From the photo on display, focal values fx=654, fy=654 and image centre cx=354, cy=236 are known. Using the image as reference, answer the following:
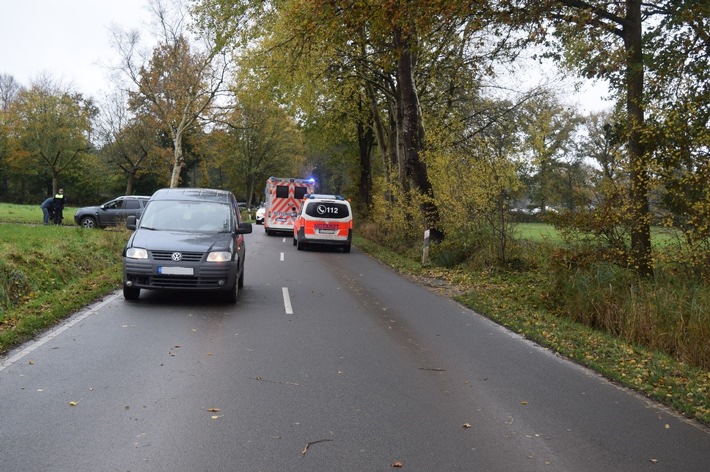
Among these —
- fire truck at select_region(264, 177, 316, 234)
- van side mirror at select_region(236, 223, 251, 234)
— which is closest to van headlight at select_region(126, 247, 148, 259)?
van side mirror at select_region(236, 223, 251, 234)

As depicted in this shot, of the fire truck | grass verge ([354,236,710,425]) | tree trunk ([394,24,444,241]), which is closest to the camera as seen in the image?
grass verge ([354,236,710,425])

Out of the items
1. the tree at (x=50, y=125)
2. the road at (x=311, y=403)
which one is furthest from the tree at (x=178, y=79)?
the road at (x=311, y=403)

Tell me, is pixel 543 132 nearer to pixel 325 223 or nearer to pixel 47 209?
pixel 325 223

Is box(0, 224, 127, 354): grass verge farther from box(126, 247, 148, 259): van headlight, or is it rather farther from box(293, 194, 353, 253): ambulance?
box(293, 194, 353, 253): ambulance

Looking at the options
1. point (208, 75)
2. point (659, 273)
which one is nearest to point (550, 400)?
point (659, 273)

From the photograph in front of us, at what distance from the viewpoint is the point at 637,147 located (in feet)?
36.5

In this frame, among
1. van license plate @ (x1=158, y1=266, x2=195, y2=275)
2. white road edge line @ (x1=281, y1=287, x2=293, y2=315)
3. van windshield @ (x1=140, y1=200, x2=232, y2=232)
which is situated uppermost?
van windshield @ (x1=140, y1=200, x2=232, y2=232)

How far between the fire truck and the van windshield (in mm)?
19942

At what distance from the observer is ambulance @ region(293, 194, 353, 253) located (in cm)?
2364

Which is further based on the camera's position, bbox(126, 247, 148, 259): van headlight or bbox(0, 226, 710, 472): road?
bbox(126, 247, 148, 259): van headlight

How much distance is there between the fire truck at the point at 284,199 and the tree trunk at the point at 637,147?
852 inches

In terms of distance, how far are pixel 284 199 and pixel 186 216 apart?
2099 cm

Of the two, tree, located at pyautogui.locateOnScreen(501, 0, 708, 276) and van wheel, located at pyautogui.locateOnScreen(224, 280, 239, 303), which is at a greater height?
tree, located at pyautogui.locateOnScreen(501, 0, 708, 276)

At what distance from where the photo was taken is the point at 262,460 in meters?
4.20
